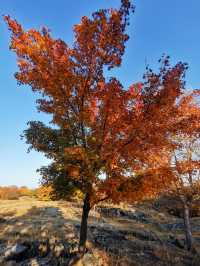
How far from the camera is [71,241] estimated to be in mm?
13500

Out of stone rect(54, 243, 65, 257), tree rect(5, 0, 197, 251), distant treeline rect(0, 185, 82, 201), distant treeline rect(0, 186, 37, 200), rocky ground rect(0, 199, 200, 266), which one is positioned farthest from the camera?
distant treeline rect(0, 186, 37, 200)

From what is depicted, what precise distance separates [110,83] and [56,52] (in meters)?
2.27

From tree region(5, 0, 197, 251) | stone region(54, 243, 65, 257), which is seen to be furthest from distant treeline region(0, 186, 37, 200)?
tree region(5, 0, 197, 251)

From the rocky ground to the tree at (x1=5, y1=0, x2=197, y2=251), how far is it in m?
3.76

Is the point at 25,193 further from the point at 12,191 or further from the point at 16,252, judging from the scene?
the point at 16,252

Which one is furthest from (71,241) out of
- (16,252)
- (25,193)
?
(25,193)

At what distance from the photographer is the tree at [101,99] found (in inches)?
374

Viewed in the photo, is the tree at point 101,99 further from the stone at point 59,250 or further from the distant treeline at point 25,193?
the distant treeline at point 25,193

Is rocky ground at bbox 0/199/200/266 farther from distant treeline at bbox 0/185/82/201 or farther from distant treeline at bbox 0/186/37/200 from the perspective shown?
distant treeline at bbox 0/186/37/200

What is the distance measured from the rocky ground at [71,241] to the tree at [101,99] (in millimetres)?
3759

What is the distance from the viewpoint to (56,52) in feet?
31.9

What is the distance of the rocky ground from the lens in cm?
1179

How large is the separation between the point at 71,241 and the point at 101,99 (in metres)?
7.68

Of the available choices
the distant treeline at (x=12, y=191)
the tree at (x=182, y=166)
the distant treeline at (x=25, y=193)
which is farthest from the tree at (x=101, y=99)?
the distant treeline at (x=12, y=191)
